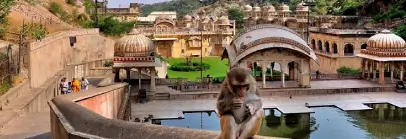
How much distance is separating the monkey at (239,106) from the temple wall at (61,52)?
11.3 m

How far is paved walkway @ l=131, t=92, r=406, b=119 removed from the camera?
17.8 m

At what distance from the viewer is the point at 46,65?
55.4ft

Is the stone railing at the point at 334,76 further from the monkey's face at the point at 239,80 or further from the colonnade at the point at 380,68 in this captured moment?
the monkey's face at the point at 239,80

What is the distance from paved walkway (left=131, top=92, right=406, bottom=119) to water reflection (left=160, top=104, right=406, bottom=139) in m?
0.32

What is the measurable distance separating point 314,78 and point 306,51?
3509 mm

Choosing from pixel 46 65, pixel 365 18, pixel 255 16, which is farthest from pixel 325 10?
pixel 46 65

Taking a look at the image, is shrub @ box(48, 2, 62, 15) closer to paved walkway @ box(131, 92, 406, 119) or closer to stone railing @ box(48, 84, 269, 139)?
paved walkway @ box(131, 92, 406, 119)

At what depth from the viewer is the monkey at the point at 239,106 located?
391 cm

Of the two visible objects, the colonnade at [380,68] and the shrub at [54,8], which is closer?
the colonnade at [380,68]

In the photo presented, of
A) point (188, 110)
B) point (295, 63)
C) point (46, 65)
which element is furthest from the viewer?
point (295, 63)

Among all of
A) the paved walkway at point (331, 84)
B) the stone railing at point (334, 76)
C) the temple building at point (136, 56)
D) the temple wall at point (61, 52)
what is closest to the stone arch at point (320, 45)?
the stone railing at point (334, 76)

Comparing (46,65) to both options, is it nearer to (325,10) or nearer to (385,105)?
(385,105)

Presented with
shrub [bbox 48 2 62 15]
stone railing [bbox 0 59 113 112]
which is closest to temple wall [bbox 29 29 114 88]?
stone railing [bbox 0 59 113 112]

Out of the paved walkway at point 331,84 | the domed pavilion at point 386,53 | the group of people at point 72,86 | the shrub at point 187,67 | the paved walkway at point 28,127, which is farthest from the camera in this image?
the shrub at point 187,67
